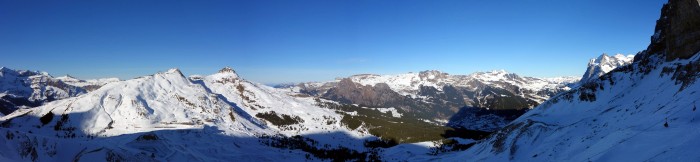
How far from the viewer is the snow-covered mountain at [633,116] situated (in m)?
44.5

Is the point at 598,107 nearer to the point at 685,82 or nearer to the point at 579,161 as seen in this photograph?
the point at 685,82

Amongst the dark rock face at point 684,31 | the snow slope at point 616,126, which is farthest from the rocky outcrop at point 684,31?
the snow slope at point 616,126

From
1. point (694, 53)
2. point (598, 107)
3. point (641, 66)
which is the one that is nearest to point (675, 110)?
point (694, 53)

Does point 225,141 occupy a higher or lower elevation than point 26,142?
lower

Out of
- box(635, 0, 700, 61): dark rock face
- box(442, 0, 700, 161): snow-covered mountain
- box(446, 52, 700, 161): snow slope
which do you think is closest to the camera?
box(446, 52, 700, 161): snow slope

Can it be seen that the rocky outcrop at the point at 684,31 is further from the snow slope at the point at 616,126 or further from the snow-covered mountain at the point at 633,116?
the snow slope at the point at 616,126

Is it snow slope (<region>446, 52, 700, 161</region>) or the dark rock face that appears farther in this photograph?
the dark rock face

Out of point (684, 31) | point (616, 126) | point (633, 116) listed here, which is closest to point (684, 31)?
point (684, 31)

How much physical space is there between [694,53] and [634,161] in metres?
72.0

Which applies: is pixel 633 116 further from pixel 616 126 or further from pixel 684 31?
pixel 684 31

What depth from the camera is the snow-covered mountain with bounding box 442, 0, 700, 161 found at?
44.5m

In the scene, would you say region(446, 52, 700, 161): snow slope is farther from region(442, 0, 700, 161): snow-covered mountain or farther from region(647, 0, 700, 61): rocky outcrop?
region(647, 0, 700, 61): rocky outcrop

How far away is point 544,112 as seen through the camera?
5399 inches

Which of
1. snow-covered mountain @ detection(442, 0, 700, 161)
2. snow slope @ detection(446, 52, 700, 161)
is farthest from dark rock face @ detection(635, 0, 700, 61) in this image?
snow slope @ detection(446, 52, 700, 161)
